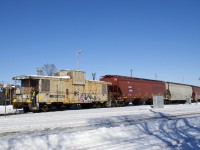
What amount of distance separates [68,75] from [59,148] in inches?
824

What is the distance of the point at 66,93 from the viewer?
27.3 metres

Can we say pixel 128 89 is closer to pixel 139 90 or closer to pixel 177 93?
pixel 139 90

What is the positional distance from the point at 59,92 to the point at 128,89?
11.4 m

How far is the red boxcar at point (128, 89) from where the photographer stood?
3419cm

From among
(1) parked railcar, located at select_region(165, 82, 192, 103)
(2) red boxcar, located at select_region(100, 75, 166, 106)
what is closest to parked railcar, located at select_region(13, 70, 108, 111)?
(2) red boxcar, located at select_region(100, 75, 166, 106)

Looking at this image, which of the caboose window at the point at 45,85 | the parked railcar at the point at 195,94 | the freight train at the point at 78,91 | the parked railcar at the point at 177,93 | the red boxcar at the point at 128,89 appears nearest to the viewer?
the freight train at the point at 78,91

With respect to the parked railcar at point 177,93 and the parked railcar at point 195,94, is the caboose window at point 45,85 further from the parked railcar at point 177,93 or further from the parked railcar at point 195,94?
the parked railcar at point 195,94

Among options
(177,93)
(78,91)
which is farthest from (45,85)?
(177,93)

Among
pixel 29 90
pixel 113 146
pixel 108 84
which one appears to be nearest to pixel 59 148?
pixel 113 146

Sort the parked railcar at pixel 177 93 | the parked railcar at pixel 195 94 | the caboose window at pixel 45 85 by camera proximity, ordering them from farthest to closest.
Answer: the parked railcar at pixel 195 94
the parked railcar at pixel 177 93
the caboose window at pixel 45 85

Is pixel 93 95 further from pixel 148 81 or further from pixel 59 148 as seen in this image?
pixel 59 148

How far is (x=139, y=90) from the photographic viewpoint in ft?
123

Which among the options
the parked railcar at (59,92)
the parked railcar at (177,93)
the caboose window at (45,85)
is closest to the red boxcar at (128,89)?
the parked railcar at (59,92)

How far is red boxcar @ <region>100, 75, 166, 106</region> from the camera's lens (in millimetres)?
34188
